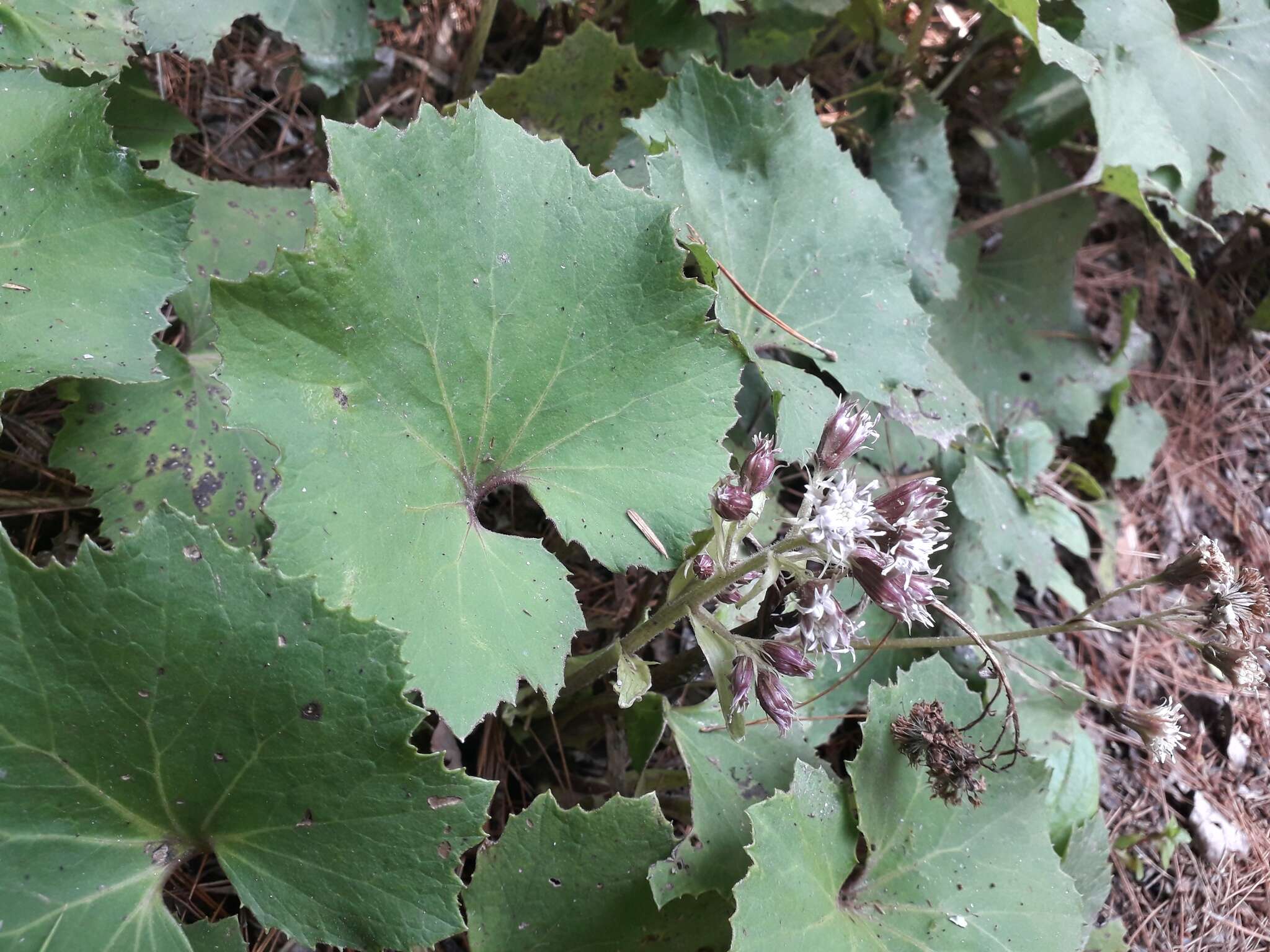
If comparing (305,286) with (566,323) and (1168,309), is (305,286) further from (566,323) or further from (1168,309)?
(1168,309)

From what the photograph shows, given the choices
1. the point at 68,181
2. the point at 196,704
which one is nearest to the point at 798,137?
the point at 68,181

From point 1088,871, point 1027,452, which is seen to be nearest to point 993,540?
point 1027,452

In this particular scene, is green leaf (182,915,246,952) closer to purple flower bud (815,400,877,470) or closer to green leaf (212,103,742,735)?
green leaf (212,103,742,735)

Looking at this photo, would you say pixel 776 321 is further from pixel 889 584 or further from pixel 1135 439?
pixel 1135 439

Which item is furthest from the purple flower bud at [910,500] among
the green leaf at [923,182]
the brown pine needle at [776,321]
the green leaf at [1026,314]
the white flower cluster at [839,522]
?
the green leaf at [1026,314]

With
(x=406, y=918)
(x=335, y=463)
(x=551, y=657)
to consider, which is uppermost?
(x=335, y=463)

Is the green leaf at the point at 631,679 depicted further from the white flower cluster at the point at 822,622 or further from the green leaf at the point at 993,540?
the green leaf at the point at 993,540
